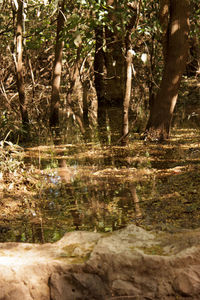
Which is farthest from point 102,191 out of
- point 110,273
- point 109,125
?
point 109,125

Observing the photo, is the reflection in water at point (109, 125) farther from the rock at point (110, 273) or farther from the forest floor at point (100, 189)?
the rock at point (110, 273)

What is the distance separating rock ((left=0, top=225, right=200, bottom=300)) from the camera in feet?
9.30

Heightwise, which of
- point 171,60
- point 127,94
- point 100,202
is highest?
point 171,60

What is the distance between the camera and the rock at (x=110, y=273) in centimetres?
283

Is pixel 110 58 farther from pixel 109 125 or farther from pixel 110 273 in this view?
pixel 110 273

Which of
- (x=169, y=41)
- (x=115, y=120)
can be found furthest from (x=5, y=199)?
(x=115, y=120)

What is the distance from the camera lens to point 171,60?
8.80m

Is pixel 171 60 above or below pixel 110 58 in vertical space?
below

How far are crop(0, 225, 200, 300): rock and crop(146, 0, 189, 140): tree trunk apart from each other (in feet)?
20.0

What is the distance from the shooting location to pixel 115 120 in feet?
42.7

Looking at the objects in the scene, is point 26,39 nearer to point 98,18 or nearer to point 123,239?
point 98,18

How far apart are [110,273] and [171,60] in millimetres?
6564

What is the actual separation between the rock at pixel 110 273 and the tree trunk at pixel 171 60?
609 cm

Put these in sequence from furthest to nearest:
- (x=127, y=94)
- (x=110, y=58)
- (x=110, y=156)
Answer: (x=110, y=58) → (x=127, y=94) → (x=110, y=156)
